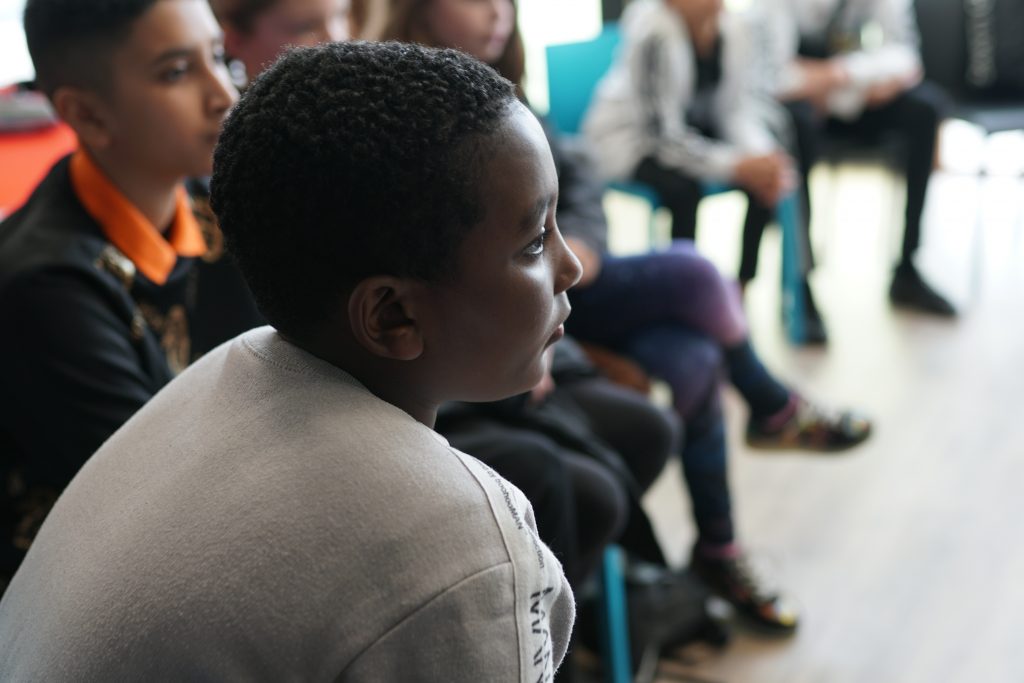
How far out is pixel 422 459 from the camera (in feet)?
2.10

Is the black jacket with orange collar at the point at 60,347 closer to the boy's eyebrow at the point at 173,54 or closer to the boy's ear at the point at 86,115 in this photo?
the boy's ear at the point at 86,115

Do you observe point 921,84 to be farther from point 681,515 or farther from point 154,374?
point 154,374

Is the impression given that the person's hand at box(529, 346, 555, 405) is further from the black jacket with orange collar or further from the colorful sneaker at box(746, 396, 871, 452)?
the colorful sneaker at box(746, 396, 871, 452)

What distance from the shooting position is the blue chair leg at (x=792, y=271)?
2.87 metres

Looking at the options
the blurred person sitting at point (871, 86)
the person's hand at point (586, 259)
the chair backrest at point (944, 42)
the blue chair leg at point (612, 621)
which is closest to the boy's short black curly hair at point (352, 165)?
the blue chair leg at point (612, 621)

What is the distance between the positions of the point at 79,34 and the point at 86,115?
0.30 feet

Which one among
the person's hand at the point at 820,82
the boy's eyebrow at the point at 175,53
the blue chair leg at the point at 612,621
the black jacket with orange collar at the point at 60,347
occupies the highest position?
the boy's eyebrow at the point at 175,53

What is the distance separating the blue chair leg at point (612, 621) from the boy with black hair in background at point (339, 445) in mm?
905

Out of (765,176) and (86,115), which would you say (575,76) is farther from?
(86,115)

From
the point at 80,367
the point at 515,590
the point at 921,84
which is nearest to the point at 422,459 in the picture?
the point at 515,590

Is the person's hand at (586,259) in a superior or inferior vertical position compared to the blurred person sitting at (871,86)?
superior

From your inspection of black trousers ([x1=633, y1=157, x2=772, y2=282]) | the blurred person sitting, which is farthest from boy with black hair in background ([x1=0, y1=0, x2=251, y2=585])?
the blurred person sitting

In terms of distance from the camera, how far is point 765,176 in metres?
2.65

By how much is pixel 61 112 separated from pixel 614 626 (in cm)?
106
